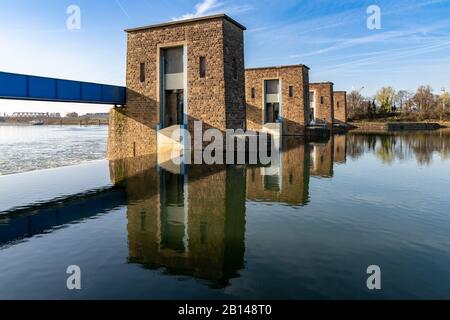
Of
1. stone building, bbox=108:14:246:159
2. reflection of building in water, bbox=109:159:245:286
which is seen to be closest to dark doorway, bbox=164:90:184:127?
stone building, bbox=108:14:246:159

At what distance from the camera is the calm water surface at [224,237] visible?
13.8 feet

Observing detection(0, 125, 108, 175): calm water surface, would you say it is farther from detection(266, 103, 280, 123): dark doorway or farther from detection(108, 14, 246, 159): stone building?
detection(266, 103, 280, 123): dark doorway

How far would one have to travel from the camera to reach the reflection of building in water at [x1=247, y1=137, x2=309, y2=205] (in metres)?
9.05

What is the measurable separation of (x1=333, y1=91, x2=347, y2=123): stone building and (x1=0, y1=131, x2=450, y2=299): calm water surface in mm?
44615

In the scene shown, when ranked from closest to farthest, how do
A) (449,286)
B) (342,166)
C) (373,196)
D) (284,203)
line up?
(449,286) < (284,203) < (373,196) < (342,166)

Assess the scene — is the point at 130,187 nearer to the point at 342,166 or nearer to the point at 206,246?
the point at 206,246

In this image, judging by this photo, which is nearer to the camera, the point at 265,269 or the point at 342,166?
the point at 265,269

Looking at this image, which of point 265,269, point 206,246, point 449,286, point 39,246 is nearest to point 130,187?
point 39,246

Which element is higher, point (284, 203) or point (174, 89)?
point (174, 89)

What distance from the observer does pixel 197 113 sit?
19.2 meters

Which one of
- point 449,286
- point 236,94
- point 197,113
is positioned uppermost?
point 236,94

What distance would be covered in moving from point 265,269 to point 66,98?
56.9 ft

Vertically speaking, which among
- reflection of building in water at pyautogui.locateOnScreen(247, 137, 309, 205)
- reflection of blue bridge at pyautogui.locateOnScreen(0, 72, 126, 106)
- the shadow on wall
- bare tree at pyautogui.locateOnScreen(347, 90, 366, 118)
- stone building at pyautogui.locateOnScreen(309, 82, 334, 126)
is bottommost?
reflection of building in water at pyautogui.locateOnScreen(247, 137, 309, 205)

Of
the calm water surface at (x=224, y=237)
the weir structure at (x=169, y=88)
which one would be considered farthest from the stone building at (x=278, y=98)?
the calm water surface at (x=224, y=237)
